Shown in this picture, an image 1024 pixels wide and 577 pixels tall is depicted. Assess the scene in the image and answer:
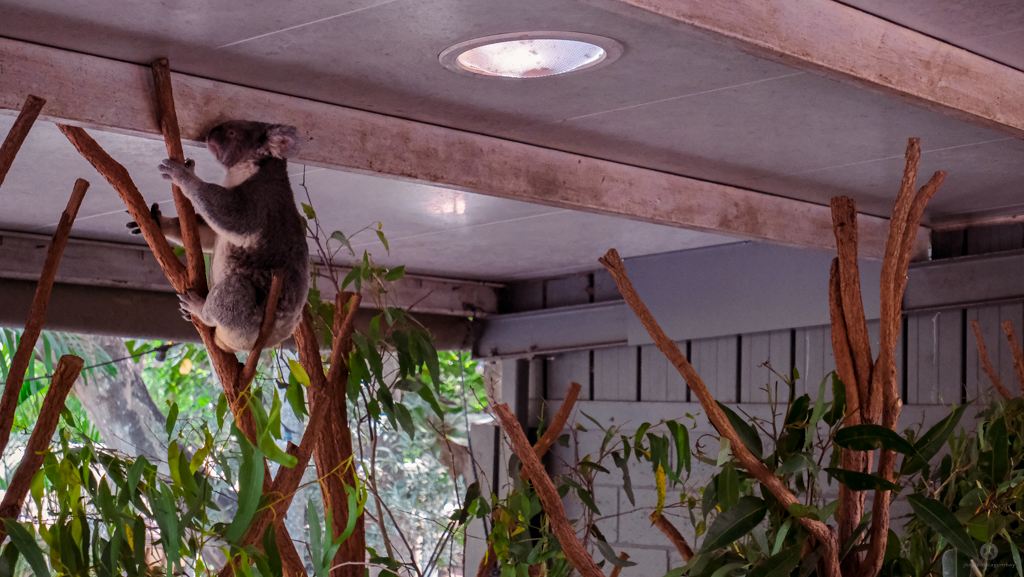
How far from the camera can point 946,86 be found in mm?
2006

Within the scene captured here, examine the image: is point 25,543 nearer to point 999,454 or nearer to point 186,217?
point 186,217

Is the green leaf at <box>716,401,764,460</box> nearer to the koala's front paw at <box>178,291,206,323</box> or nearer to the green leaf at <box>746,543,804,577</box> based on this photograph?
the green leaf at <box>746,543,804,577</box>

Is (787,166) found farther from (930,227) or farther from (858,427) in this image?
(858,427)

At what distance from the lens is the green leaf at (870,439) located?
57.0 inches

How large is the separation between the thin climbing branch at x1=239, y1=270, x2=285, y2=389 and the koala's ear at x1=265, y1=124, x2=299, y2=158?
0.86 ft

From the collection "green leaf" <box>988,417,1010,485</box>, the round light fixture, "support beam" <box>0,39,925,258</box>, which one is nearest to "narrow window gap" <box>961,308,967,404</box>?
"support beam" <box>0,39,925,258</box>

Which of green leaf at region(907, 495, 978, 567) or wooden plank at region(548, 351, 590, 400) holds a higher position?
wooden plank at region(548, 351, 590, 400)

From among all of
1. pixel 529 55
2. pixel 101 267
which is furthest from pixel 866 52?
pixel 101 267

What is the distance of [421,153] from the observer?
247 cm

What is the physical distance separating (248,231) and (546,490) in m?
0.73

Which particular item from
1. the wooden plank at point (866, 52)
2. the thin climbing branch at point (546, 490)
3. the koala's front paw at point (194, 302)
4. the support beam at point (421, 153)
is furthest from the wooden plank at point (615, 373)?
the koala's front paw at point (194, 302)

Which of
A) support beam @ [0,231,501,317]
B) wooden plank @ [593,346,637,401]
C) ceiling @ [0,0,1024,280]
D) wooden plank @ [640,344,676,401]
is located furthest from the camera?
wooden plank @ [593,346,637,401]

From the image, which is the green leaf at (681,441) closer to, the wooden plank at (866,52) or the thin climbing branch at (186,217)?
the wooden plank at (866,52)

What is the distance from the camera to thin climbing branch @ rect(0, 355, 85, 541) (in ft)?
4.17
